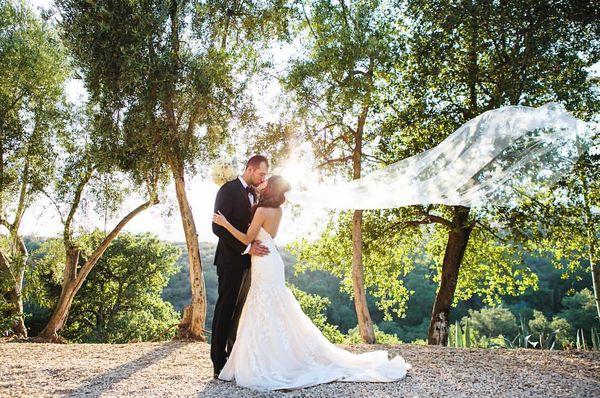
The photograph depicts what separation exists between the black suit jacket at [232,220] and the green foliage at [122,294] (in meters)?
21.0

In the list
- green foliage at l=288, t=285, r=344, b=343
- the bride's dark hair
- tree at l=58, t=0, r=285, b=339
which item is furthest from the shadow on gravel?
green foliage at l=288, t=285, r=344, b=343

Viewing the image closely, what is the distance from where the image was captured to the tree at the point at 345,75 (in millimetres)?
9547

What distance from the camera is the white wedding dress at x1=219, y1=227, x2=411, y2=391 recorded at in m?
5.56

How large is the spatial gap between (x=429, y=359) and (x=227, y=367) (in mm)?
3153

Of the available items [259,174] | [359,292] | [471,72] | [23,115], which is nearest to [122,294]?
[23,115]

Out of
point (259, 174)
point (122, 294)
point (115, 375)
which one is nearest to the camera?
point (259, 174)

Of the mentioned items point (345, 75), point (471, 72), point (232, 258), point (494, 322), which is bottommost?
point (494, 322)

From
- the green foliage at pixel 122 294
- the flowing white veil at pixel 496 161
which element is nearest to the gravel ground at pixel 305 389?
the flowing white veil at pixel 496 161

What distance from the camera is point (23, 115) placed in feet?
43.1

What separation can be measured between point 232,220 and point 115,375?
268 centimetres

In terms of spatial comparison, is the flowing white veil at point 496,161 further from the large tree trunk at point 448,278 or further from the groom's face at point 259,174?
the large tree trunk at point 448,278

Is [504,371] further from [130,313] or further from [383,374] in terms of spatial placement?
[130,313]

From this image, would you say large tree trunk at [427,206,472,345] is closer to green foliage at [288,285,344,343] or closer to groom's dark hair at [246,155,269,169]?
groom's dark hair at [246,155,269,169]

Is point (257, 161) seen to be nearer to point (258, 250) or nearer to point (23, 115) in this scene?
point (258, 250)
